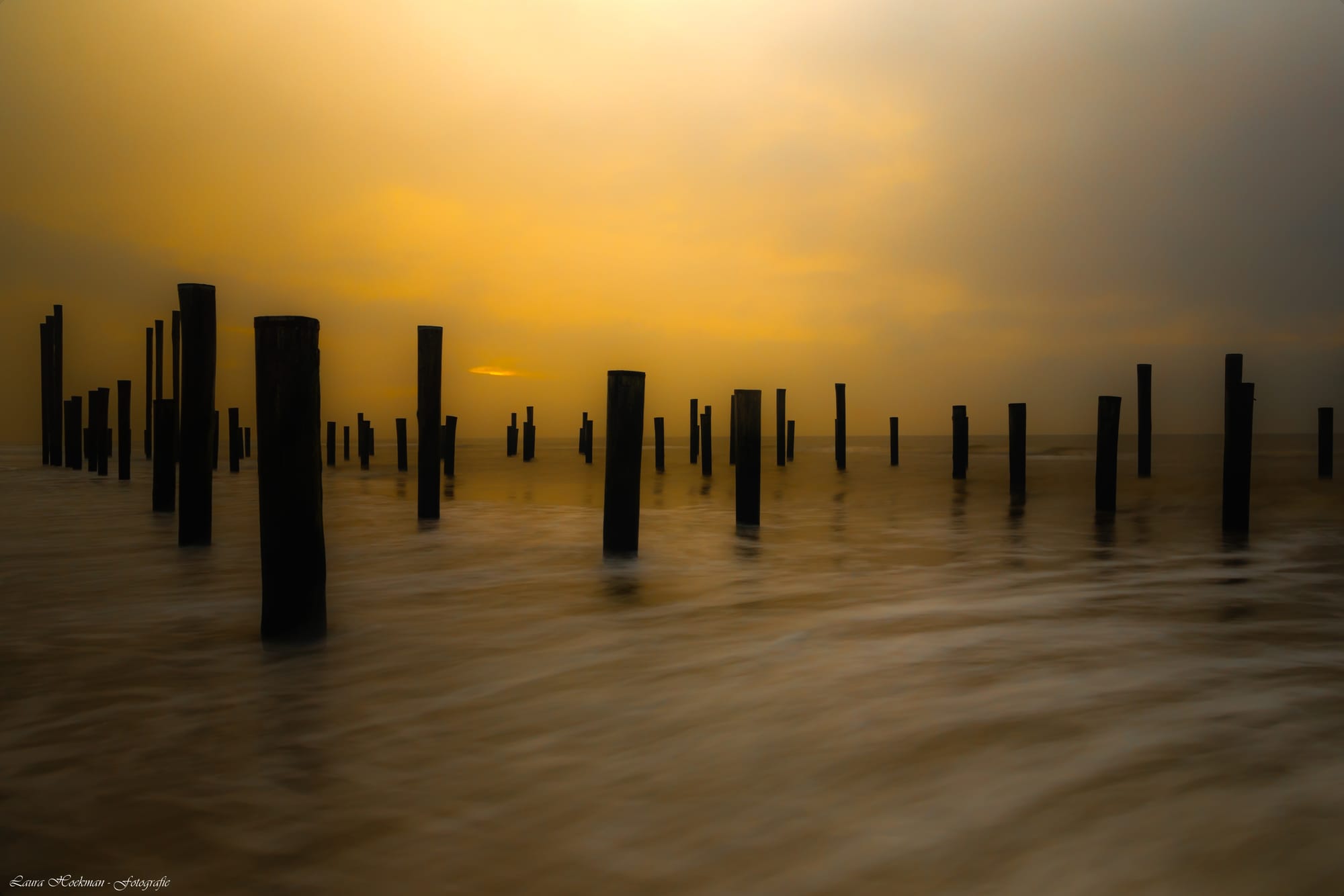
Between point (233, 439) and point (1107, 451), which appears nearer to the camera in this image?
point (1107, 451)

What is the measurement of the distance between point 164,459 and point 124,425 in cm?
697

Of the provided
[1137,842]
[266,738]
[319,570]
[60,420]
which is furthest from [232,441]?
[1137,842]

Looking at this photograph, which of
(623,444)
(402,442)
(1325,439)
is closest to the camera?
(623,444)

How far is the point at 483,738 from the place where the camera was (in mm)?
3016

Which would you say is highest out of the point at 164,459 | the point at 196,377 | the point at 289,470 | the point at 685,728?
the point at 196,377

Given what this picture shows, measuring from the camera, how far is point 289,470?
13.7 feet

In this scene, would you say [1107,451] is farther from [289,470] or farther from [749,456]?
[289,470]

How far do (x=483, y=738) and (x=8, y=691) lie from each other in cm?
199

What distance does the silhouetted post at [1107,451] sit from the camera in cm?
1198

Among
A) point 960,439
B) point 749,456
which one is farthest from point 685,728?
point 960,439

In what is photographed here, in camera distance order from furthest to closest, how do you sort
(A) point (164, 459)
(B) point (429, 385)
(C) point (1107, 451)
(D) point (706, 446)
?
1. (D) point (706, 446)
2. (C) point (1107, 451)
3. (A) point (164, 459)
4. (B) point (429, 385)

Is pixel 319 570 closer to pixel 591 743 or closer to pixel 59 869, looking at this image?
pixel 591 743

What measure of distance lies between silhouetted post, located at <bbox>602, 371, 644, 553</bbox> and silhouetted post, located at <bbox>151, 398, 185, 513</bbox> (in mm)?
5059

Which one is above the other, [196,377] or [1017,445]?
[196,377]
